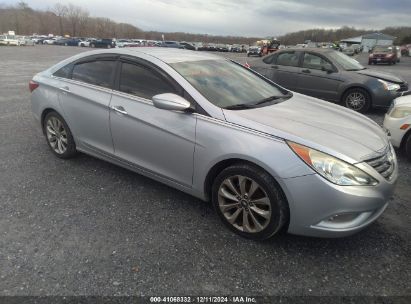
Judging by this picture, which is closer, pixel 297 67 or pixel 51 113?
pixel 51 113

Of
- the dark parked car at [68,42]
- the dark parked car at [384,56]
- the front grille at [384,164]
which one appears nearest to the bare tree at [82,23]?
the dark parked car at [68,42]

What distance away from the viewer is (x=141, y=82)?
363cm

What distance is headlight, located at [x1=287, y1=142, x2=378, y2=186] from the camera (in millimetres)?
2580

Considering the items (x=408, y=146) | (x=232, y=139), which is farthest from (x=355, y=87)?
(x=232, y=139)

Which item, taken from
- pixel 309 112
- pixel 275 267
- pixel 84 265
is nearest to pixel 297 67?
pixel 309 112

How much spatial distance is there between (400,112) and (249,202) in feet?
11.5

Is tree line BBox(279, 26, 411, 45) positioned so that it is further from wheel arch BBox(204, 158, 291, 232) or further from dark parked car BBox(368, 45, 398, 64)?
wheel arch BBox(204, 158, 291, 232)

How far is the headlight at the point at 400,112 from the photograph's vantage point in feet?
16.5

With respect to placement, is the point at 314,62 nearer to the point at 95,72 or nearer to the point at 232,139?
the point at 95,72

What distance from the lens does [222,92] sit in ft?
11.2

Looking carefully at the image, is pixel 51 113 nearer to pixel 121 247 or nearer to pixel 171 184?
pixel 171 184

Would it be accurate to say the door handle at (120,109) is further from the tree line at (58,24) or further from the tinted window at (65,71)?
the tree line at (58,24)

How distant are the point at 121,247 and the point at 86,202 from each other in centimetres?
96

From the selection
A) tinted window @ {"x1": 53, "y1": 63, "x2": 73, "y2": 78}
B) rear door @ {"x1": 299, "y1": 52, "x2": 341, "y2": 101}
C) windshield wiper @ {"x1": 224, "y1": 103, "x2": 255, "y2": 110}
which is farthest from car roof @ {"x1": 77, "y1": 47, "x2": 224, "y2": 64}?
rear door @ {"x1": 299, "y1": 52, "x2": 341, "y2": 101}
